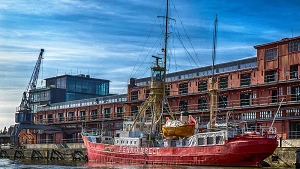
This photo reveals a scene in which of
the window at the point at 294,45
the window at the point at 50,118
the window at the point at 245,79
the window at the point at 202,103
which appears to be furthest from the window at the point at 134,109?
the window at the point at 294,45

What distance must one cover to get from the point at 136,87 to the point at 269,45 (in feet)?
105

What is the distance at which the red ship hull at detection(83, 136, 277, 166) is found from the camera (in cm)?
5669

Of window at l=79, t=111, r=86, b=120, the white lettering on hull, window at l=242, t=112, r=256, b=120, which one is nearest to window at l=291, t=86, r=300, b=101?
window at l=242, t=112, r=256, b=120

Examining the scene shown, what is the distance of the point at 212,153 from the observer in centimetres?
5919

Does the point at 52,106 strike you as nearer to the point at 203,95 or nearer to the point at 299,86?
the point at 203,95

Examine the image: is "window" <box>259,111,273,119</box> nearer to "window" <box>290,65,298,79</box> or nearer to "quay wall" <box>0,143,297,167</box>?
"window" <box>290,65,298,79</box>

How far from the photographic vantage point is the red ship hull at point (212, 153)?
186ft

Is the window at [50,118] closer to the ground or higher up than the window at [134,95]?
closer to the ground

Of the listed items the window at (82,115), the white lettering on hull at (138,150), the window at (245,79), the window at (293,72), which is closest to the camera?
the white lettering on hull at (138,150)

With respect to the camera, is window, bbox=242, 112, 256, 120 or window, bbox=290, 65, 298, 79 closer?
window, bbox=290, 65, 298, 79

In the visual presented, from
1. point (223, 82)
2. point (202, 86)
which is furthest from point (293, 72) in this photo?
point (202, 86)

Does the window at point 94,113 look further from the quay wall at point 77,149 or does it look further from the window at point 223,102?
the window at point 223,102

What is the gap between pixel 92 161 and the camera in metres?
77.3

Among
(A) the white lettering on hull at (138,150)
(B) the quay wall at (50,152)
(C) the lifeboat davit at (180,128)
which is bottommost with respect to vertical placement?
(B) the quay wall at (50,152)
